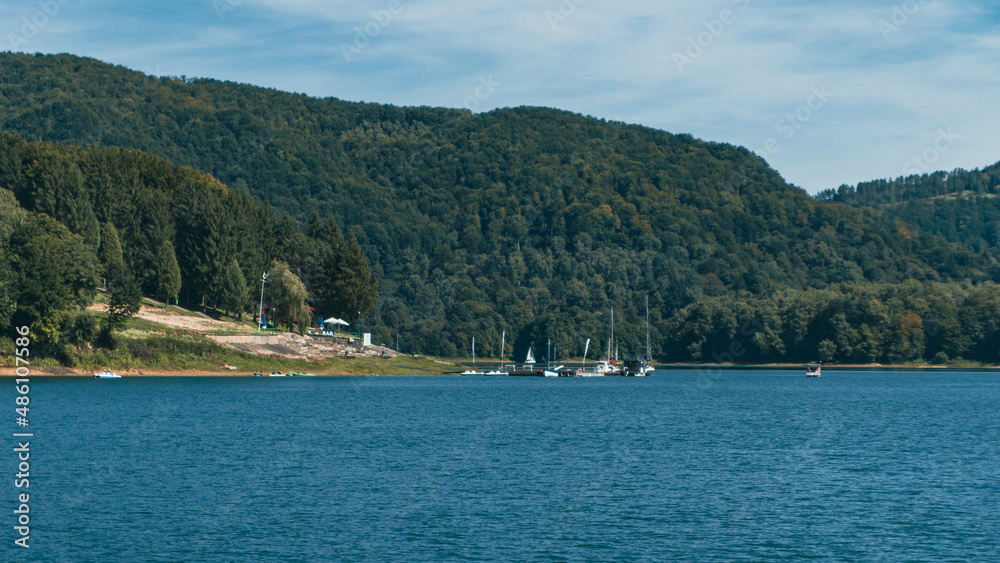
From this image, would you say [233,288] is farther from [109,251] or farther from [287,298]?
[109,251]

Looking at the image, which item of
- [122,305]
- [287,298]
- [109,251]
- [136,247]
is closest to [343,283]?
[287,298]

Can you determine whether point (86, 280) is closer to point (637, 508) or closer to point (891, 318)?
point (637, 508)

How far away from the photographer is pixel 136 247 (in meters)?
123

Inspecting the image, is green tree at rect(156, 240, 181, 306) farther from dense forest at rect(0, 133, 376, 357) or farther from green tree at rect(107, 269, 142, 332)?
green tree at rect(107, 269, 142, 332)

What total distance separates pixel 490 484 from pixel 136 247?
3774 inches

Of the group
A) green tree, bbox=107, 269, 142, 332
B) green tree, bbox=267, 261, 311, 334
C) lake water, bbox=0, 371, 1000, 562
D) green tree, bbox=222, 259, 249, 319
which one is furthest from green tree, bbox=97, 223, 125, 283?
lake water, bbox=0, 371, 1000, 562

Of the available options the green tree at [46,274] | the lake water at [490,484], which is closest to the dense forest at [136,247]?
the green tree at [46,274]

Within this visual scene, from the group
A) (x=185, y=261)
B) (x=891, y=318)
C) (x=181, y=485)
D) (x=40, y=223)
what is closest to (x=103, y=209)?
(x=185, y=261)

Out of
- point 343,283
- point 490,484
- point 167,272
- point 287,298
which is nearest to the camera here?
point 490,484

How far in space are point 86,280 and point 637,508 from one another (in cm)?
7422

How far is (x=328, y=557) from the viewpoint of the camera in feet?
90.9

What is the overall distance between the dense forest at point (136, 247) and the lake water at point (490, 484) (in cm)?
1945

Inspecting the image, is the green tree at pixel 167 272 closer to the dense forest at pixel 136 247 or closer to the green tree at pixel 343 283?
the dense forest at pixel 136 247

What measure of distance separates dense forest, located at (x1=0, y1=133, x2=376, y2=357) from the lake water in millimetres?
19450
